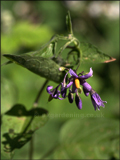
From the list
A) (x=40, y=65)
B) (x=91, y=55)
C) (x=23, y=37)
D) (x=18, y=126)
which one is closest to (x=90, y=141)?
(x=18, y=126)

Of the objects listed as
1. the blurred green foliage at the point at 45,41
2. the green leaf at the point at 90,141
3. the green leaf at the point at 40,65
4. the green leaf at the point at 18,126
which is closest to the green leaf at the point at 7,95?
the blurred green foliage at the point at 45,41

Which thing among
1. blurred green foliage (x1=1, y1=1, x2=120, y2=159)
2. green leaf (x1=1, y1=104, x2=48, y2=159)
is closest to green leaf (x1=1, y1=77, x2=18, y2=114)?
blurred green foliage (x1=1, y1=1, x2=120, y2=159)

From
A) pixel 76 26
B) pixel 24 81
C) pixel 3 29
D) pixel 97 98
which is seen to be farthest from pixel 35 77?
pixel 97 98

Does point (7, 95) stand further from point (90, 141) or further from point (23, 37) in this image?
point (23, 37)

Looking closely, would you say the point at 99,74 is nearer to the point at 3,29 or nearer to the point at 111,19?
the point at 111,19

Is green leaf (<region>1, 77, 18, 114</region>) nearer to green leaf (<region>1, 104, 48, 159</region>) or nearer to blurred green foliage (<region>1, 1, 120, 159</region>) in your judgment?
blurred green foliage (<region>1, 1, 120, 159</region>)
